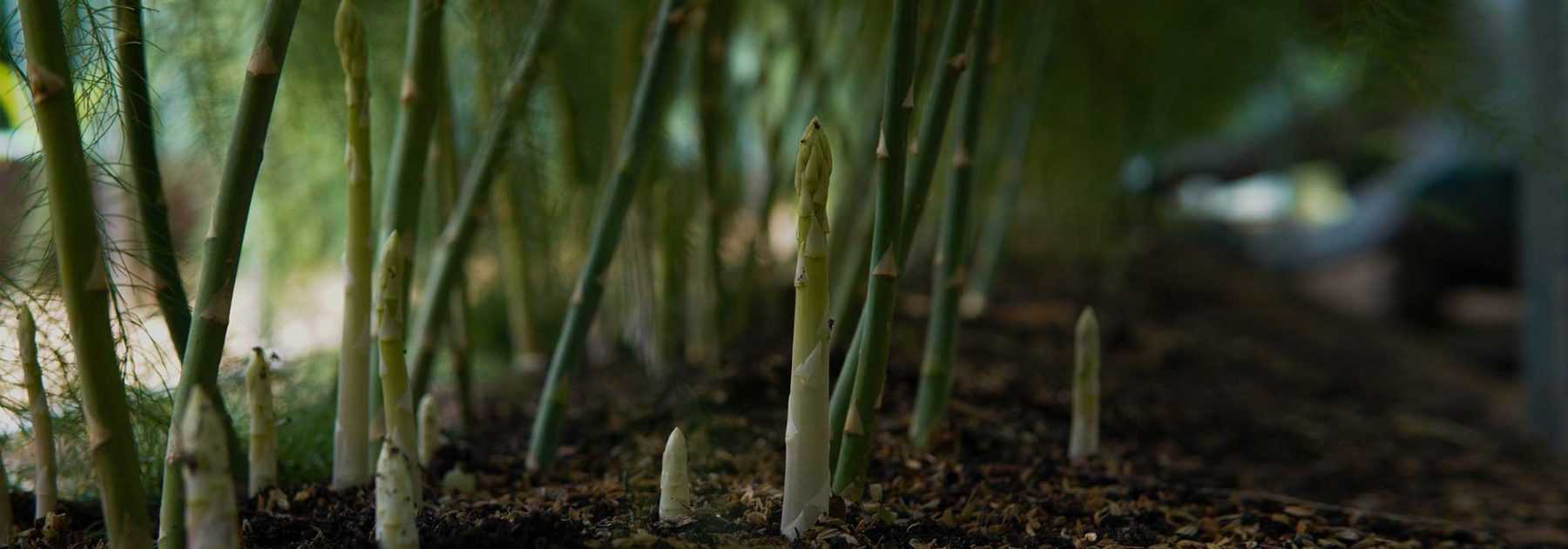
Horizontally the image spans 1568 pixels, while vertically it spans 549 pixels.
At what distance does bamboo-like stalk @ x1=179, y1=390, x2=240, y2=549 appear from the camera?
71 cm

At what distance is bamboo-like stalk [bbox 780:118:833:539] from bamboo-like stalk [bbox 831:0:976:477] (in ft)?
0.38

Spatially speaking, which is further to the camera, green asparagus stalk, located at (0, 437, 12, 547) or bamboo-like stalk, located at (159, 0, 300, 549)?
green asparagus stalk, located at (0, 437, 12, 547)

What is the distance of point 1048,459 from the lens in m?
1.44

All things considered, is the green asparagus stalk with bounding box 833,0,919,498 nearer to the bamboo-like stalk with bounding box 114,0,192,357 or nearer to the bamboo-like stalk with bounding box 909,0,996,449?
Result: the bamboo-like stalk with bounding box 909,0,996,449

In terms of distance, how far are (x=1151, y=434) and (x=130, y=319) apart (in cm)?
166

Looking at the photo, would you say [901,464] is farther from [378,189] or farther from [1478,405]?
[1478,405]

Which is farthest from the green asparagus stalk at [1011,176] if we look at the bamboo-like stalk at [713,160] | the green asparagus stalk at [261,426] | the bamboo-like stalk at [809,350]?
the green asparagus stalk at [261,426]

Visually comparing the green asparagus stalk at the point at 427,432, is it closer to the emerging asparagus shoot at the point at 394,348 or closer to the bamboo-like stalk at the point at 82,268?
the emerging asparagus shoot at the point at 394,348

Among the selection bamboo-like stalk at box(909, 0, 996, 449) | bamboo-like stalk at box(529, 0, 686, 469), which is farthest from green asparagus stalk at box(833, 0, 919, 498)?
bamboo-like stalk at box(529, 0, 686, 469)

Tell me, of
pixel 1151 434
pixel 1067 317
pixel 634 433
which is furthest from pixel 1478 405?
pixel 634 433

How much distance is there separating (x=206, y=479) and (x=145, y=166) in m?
0.45

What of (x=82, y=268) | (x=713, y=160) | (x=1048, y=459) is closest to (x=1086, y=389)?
(x=1048, y=459)

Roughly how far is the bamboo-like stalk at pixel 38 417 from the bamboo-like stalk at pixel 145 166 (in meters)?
0.11

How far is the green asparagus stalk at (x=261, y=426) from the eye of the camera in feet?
3.38
